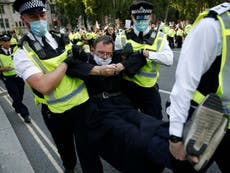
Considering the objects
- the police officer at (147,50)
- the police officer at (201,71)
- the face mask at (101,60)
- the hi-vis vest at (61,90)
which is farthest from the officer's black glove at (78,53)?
the police officer at (201,71)

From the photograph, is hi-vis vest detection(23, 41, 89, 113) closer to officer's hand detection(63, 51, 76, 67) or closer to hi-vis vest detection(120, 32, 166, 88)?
officer's hand detection(63, 51, 76, 67)

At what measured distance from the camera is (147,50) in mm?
3166

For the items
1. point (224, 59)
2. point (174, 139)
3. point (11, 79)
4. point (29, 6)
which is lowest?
point (11, 79)

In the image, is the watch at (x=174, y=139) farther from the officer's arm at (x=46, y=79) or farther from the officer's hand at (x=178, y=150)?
the officer's arm at (x=46, y=79)

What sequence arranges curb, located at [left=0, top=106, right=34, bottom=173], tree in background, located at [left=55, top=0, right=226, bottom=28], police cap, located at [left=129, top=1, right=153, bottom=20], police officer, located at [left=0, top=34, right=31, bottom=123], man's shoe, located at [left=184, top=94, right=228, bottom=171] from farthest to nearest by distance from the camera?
tree in background, located at [left=55, top=0, right=226, bottom=28] → police officer, located at [left=0, top=34, right=31, bottom=123] → curb, located at [left=0, top=106, right=34, bottom=173] → police cap, located at [left=129, top=1, right=153, bottom=20] → man's shoe, located at [left=184, top=94, right=228, bottom=171]

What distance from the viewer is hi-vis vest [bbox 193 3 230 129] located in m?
1.51

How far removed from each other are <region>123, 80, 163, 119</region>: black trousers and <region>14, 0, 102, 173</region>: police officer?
2.26ft

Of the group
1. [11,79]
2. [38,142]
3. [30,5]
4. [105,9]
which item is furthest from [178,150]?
[105,9]

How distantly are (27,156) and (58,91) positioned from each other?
2023mm

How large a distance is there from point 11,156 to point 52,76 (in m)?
2.15

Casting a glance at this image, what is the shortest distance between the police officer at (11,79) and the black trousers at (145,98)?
3.31 metres

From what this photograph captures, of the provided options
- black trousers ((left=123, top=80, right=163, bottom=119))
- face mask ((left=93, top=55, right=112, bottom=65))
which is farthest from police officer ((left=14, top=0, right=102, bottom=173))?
black trousers ((left=123, top=80, right=163, bottom=119))

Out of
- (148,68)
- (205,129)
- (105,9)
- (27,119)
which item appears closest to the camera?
(205,129)

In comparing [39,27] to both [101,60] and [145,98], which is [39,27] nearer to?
[101,60]
